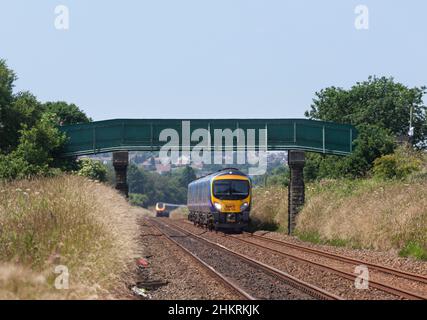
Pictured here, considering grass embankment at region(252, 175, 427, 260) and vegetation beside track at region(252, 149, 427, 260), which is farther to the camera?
vegetation beside track at region(252, 149, 427, 260)

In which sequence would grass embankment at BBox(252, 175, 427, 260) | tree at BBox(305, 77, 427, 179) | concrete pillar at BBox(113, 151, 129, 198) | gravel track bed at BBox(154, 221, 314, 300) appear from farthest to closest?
1. tree at BBox(305, 77, 427, 179)
2. concrete pillar at BBox(113, 151, 129, 198)
3. grass embankment at BBox(252, 175, 427, 260)
4. gravel track bed at BBox(154, 221, 314, 300)

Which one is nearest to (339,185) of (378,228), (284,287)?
(378,228)

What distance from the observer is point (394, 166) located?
1329 inches

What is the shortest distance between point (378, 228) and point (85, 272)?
43.8 ft

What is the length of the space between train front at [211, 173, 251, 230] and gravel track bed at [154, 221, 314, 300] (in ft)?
33.0

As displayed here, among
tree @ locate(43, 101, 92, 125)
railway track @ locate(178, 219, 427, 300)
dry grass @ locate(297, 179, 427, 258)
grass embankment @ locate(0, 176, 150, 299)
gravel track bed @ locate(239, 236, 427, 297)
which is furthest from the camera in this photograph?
tree @ locate(43, 101, 92, 125)

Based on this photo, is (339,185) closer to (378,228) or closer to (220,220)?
(220,220)

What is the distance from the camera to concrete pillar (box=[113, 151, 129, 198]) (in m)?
38.4

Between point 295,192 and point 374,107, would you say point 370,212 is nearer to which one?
point 295,192

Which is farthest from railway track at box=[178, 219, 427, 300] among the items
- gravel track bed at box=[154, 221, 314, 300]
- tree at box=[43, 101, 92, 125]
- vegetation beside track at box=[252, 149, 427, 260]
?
tree at box=[43, 101, 92, 125]

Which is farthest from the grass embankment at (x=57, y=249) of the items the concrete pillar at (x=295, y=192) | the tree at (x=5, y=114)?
the tree at (x=5, y=114)

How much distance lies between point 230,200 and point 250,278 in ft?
56.4

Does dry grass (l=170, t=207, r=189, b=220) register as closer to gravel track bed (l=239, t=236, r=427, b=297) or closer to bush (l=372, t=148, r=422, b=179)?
bush (l=372, t=148, r=422, b=179)

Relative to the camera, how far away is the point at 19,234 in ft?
36.2
